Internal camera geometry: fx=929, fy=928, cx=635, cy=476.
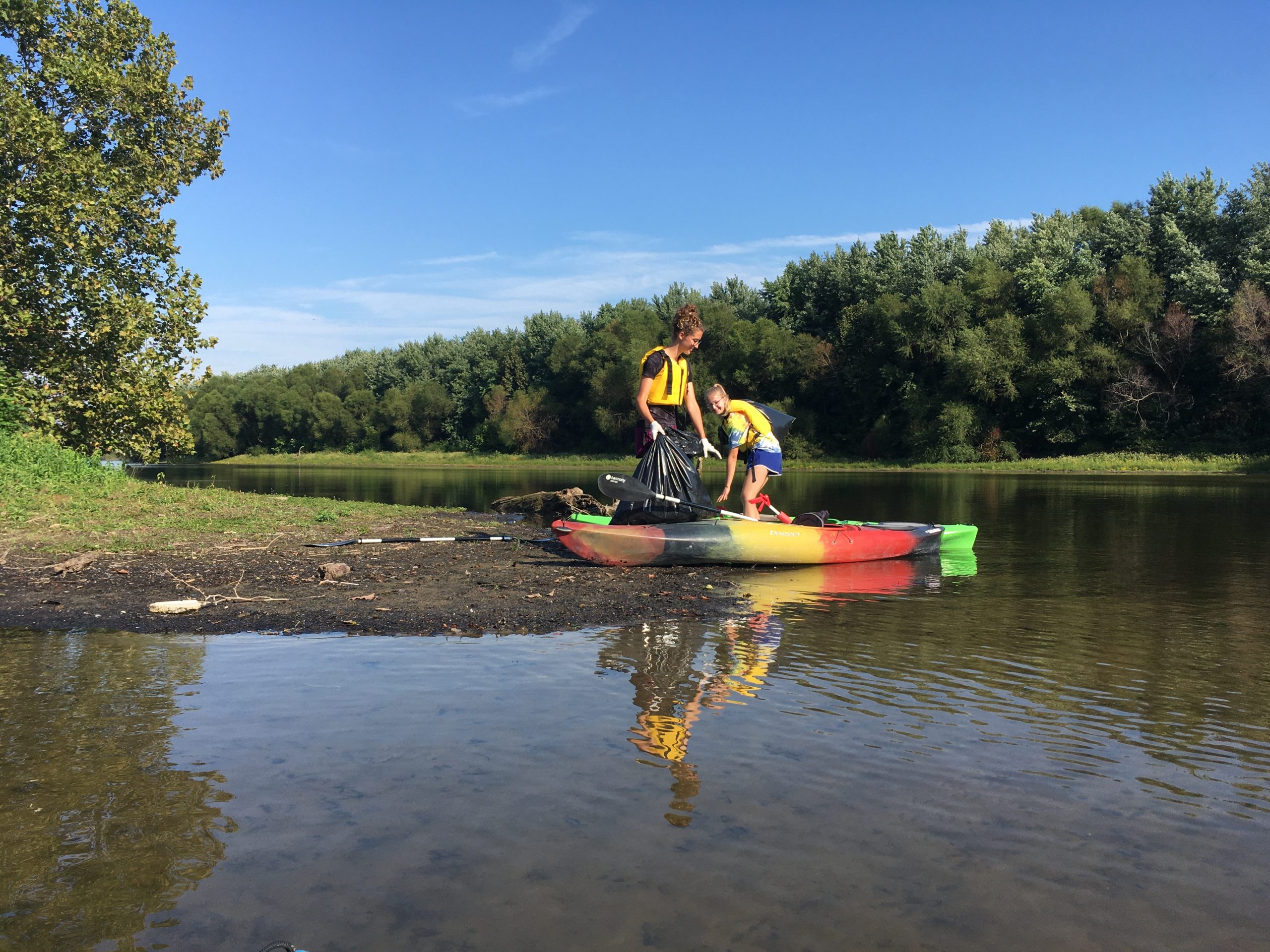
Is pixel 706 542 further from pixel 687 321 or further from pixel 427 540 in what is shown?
pixel 427 540

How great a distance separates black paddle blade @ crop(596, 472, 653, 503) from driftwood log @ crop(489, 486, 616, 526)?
3.19 metres

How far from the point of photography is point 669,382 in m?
11.6

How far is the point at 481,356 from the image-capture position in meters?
94.7

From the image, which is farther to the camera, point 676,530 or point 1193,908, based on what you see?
point 676,530

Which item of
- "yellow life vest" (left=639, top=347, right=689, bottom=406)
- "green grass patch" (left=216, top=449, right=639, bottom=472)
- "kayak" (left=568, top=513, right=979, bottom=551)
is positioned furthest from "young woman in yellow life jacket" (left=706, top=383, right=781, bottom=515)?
"green grass patch" (left=216, top=449, right=639, bottom=472)

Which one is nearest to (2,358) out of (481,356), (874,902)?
(874,902)

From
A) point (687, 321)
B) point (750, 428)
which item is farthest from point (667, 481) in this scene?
point (687, 321)

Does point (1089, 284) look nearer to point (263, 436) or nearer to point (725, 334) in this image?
point (725, 334)

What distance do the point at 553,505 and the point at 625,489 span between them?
7.14m

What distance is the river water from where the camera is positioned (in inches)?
124

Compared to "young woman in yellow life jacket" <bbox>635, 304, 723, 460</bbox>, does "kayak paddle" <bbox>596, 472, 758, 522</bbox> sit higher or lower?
lower

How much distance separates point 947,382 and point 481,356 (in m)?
51.5

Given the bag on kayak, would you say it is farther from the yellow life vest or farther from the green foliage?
the green foliage

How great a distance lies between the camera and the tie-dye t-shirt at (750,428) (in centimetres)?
1305
